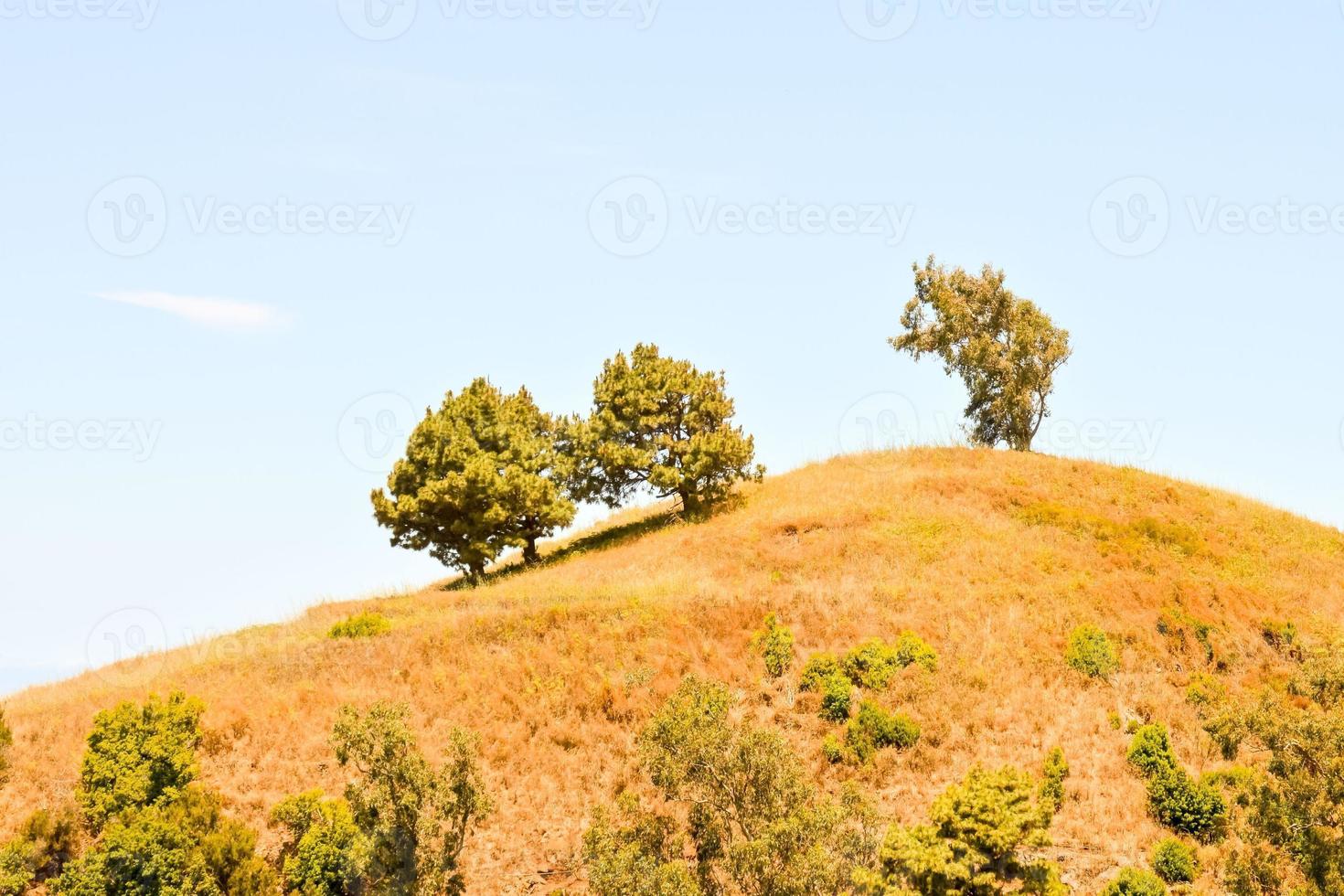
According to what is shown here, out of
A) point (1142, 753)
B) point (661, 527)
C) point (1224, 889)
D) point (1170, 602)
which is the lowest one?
point (1224, 889)

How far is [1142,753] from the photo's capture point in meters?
30.6

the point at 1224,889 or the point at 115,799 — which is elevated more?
the point at 115,799

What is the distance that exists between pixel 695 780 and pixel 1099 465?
42185 mm

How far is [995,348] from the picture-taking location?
62.6 metres

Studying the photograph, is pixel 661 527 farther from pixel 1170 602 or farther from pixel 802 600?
pixel 1170 602

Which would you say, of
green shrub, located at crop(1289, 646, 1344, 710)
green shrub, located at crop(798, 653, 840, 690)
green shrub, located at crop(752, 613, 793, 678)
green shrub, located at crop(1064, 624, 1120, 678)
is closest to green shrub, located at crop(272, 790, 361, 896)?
green shrub, located at crop(752, 613, 793, 678)

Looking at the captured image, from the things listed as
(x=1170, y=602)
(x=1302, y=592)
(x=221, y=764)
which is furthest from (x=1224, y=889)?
(x=221, y=764)

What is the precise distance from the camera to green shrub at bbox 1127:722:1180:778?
98.7 ft

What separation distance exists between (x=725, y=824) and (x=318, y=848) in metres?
10.6

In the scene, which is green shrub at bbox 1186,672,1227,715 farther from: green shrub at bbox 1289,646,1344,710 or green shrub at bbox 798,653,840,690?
green shrub at bbox 798,653,840,690

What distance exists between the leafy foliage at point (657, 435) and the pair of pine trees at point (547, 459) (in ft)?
0.19

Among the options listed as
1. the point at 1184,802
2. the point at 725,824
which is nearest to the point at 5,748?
the point at 725,824

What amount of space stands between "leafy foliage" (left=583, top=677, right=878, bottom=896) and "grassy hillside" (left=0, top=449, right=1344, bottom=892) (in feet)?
16.1

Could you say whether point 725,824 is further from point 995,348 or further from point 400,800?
point 995,348
